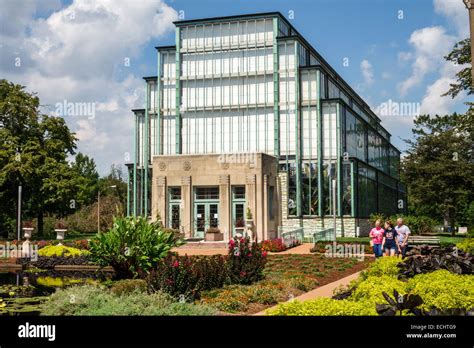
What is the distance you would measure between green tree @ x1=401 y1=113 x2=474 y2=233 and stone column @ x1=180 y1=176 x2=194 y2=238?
1809 cm

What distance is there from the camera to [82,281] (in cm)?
1823

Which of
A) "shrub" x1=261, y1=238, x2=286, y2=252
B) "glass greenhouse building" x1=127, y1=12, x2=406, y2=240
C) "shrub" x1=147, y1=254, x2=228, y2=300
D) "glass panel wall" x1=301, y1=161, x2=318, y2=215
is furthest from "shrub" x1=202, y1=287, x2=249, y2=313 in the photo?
"glass panel wall" x1=301, y1=161, x2=318, y2=215

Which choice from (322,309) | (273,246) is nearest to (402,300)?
(322,309)

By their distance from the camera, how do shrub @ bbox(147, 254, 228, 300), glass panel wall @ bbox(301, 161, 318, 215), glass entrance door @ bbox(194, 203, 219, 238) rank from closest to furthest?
shrub @ bbox(147, 254, 228, 300) → glass entrance door @ bbox(194, 203, 219, 238) → glass panel wall @ bbox(301, 161, 318, 215)

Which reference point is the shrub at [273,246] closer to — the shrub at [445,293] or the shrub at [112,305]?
the shrub at [112,305]

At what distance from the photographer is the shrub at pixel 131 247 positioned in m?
15.9

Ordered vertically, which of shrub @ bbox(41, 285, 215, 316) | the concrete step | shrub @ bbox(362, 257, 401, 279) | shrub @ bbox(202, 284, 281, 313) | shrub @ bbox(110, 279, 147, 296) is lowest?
the concrete step

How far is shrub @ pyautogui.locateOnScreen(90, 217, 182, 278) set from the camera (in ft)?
52.2

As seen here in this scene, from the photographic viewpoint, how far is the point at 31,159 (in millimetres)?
45875
